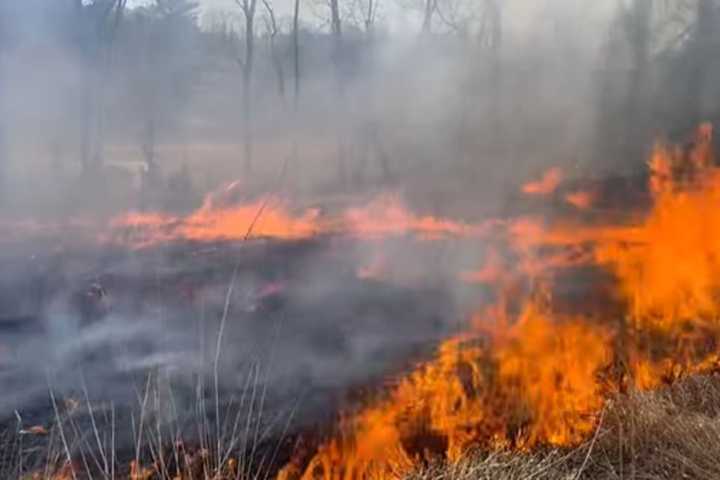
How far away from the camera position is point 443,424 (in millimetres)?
3695

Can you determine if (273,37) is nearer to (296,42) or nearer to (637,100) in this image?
(296,42)

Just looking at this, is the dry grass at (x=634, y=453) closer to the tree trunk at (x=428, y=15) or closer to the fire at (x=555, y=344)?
the fire at (x=555, y=344)

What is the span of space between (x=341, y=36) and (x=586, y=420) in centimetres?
425

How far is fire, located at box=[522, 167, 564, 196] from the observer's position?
6656 millimetres

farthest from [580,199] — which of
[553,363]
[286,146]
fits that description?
[286,146]

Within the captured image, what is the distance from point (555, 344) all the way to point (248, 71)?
3631 mm

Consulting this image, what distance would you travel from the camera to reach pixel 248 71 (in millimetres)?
6164

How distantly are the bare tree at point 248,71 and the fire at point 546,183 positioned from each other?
8.98ft

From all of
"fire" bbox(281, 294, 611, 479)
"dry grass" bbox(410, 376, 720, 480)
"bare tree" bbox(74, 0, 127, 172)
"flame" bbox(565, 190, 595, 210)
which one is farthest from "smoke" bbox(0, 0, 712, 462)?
"dry grass" bbox(410, 376, 720, 480)

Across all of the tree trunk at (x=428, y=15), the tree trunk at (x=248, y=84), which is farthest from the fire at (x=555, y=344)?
the tree trunk at (x=428, y=15)

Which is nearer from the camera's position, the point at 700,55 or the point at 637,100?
the point at 700,55

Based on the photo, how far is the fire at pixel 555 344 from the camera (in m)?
3.56

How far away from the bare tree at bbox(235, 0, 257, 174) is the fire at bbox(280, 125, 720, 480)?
1340 millimetres

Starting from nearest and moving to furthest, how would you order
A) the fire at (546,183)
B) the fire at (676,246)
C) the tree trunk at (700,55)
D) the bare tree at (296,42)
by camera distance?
the fire at (676,246)
the bare tree at (296,42)
the tree trunk at (700,55)
the fire at (546,183)
